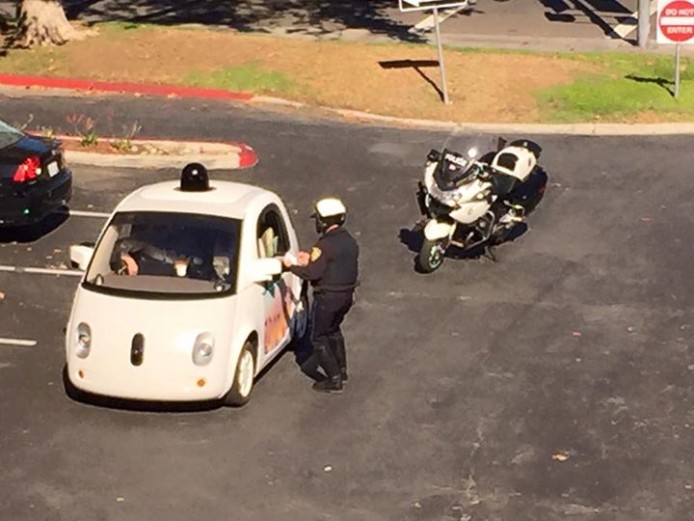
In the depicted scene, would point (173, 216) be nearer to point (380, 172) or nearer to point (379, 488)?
point (379, 488)

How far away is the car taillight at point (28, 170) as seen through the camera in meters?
16.5

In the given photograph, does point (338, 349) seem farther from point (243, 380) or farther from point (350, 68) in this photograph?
point (350, 68)

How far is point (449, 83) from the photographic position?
25156mm

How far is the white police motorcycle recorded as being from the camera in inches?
638

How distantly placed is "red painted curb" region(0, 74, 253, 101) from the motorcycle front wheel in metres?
8.96

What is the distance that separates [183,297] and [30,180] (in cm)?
495

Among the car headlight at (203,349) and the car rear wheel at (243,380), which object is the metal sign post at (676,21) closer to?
the car rear wheel at (243,380)

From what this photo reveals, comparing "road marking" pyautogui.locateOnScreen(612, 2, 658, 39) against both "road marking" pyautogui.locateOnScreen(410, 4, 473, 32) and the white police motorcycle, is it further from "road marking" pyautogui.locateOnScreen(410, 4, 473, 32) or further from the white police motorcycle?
the white police motorcycle

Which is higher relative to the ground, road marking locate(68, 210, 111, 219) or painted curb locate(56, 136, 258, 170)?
road marking locate(68, 210, 111, 219)

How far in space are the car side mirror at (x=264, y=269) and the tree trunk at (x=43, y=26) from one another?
15782 mm

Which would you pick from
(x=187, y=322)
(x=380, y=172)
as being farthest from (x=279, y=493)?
(x=380, y=172)

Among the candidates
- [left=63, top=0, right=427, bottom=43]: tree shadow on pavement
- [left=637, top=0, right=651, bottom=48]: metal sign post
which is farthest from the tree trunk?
[left=637, top=0, right=651, bottom=48]: metal sign post

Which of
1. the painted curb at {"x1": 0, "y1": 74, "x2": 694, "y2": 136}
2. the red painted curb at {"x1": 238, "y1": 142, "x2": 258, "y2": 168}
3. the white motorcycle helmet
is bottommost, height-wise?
the painted curb at {"x1": 0, "y1": 74, "x2": 694, "y2": 136}

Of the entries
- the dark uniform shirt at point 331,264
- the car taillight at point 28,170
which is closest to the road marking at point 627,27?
the car taillight at point 28,170
